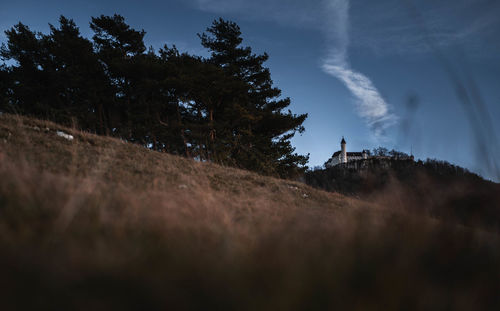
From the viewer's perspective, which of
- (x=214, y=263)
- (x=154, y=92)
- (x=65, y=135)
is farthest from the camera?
(x=154, y=92)

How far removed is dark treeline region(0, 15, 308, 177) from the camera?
1633cm

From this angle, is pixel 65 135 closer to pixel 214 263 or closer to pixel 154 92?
pixel 214 263

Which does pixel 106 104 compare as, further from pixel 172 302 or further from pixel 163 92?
pixel 172 302

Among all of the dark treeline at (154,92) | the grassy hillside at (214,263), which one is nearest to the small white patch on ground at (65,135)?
the grassy hillside at (214,263)

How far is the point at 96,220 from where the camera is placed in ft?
5.23

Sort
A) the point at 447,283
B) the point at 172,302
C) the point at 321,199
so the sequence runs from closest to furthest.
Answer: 1. the point at 172,302
2. the point at 447,283
3. the point at 321,199

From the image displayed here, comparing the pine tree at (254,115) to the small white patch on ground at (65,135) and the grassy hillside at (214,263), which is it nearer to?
the small white patch on ground at (65,135)

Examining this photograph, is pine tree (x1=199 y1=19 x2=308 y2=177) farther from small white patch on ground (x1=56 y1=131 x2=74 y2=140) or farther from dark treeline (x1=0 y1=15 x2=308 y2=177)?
small white patch on ground (x1=56 y1=131 x2=74 y2=140)

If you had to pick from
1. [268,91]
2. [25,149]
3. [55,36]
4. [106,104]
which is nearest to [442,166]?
[268,91]

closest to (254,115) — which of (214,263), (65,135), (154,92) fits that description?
(154,92)

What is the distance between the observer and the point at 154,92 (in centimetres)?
1805

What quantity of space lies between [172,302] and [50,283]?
0.43 metres

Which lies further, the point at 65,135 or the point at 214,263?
the point at 65,135

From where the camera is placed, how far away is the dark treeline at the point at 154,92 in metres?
16.3
